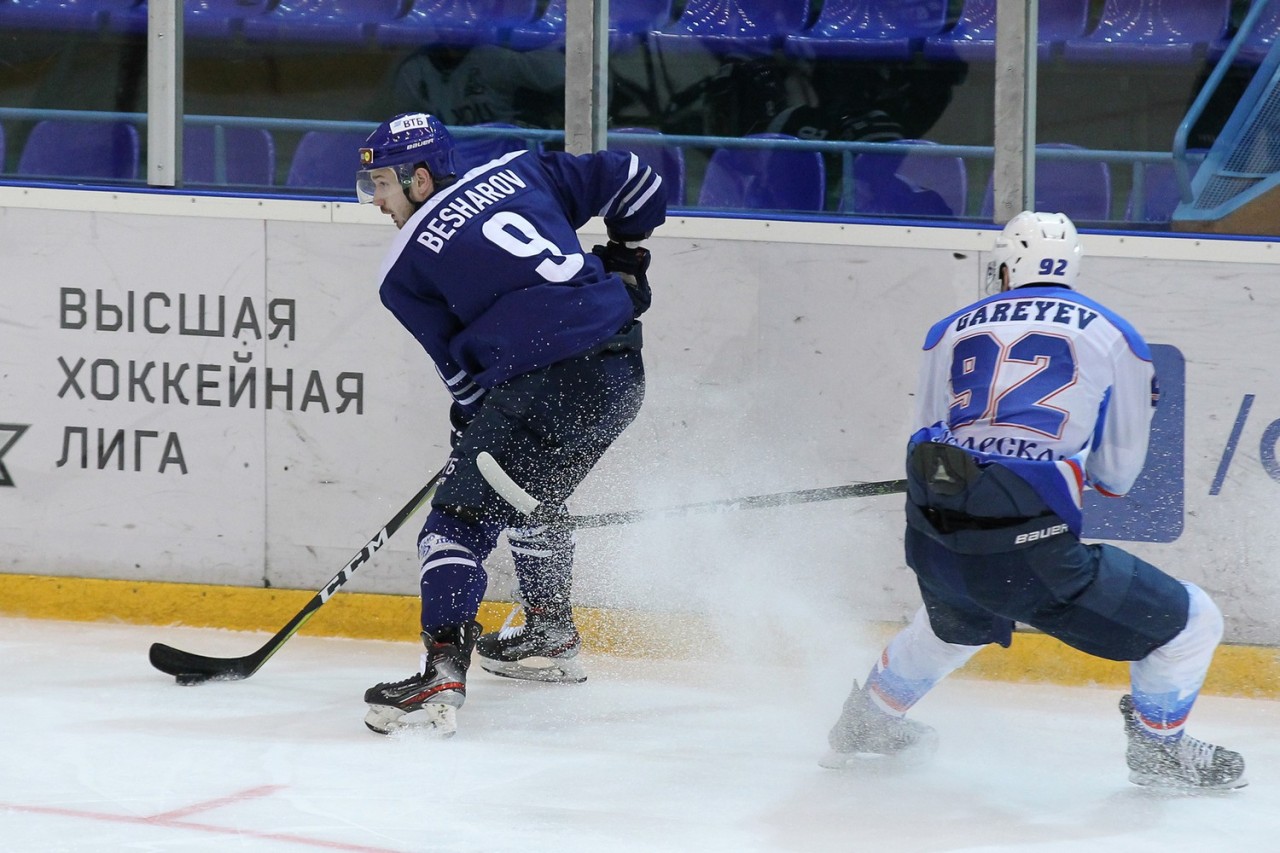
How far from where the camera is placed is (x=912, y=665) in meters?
2.69

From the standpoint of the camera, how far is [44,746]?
2910 millimetres

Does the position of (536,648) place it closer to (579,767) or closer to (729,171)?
(579,767)

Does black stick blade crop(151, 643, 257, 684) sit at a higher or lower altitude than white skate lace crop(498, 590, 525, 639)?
lower

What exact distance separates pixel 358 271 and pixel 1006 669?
1738 millimetres

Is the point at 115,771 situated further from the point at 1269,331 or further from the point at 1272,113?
the point at 1272,113

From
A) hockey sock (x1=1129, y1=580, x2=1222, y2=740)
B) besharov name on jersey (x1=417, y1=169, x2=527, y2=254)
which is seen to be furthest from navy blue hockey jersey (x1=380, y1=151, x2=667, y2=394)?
hockey sock (x1=1129, y1=580, x2=1222, y2=740)

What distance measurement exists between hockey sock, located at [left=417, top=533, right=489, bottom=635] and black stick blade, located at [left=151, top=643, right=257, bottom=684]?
55 cm

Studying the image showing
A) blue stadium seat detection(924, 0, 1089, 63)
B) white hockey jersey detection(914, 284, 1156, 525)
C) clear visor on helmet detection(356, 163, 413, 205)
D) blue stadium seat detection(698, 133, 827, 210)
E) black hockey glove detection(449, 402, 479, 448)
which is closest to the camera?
white hockey jersey detection(914, 284, 1156, 525)

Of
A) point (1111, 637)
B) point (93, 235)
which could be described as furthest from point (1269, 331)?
point (93, 235)

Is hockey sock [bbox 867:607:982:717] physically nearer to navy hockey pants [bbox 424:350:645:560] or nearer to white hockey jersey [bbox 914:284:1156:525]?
white hockey jersey [bbox 914:284:1156:525]

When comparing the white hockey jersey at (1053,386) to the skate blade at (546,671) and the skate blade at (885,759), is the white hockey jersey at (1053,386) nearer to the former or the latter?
the skate blade at (885,759)

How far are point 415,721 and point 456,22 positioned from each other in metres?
1.94

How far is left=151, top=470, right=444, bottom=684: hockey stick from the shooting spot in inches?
132

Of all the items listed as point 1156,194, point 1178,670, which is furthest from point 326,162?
point 1178,670
